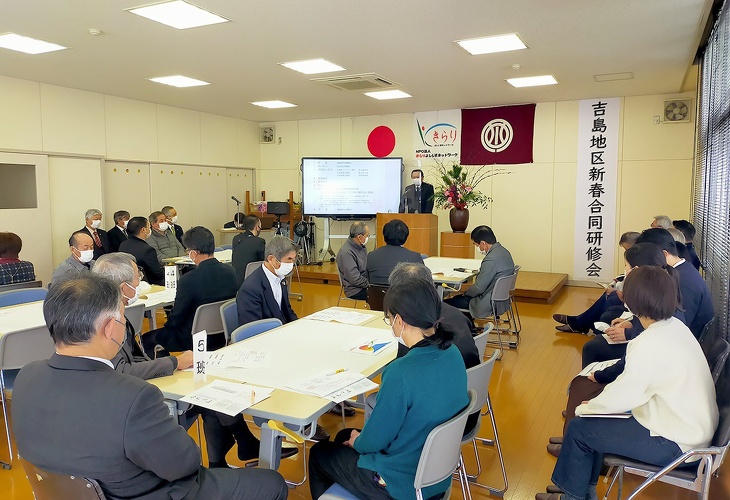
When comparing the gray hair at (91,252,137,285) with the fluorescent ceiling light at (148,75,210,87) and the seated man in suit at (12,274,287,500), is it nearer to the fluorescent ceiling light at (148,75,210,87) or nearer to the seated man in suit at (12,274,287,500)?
the seated man in suit at (12,274,287,500)

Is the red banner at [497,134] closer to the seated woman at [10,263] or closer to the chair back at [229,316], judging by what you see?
the chair back at [229,316]

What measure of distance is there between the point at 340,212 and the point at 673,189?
5640mm

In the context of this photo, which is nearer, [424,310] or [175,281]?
[424,310]

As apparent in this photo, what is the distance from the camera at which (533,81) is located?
7.28 meters

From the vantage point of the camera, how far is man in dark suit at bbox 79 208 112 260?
23.2 feet

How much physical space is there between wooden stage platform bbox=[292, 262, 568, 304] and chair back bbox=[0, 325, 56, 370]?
611 centimetres

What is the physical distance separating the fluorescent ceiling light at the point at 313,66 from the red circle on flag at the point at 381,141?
3.73 meters

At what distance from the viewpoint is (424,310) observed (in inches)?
77.8

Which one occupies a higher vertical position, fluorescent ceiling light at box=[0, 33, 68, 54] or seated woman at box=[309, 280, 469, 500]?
fluorescent ceiling light at box=[0, 33, 68, 54]

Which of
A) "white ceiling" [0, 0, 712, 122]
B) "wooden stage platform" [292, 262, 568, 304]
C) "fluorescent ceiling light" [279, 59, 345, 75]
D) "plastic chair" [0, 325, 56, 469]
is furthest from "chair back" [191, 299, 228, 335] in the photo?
"wooden stage platform" [292, 262, 568, 304]

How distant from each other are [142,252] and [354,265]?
2.27 meters

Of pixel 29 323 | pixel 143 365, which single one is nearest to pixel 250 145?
pixel 29 323

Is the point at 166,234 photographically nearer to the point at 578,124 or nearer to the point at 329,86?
the point at 329,86

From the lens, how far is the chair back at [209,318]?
3.46 metres
